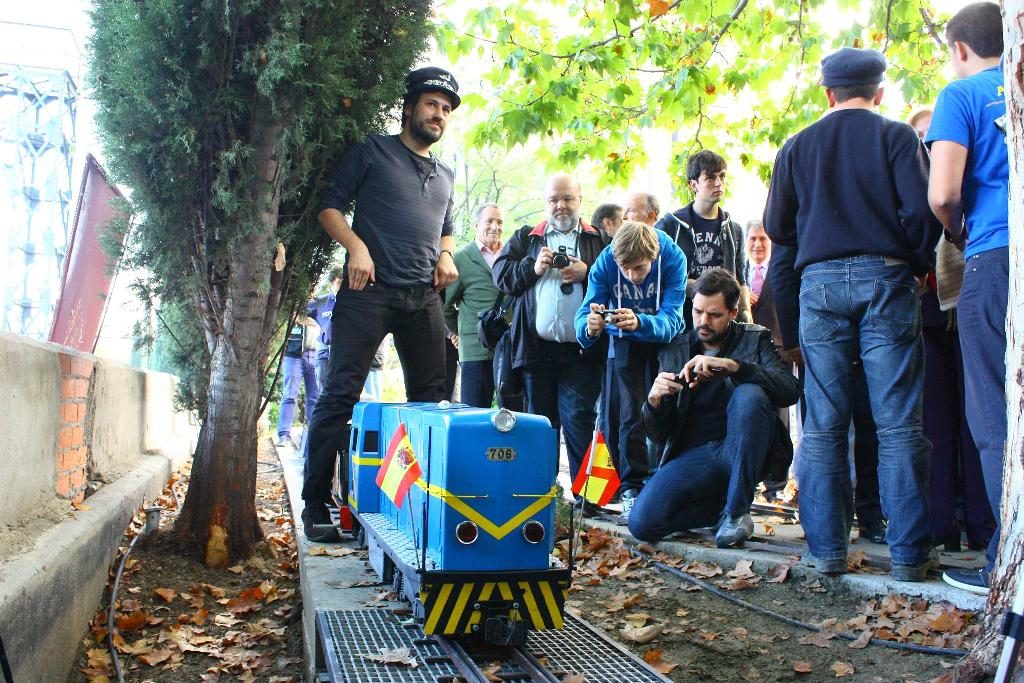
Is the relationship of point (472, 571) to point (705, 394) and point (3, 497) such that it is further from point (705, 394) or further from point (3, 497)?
point (705, 394)

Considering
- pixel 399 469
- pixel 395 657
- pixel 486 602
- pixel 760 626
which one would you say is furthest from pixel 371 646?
pixel 760 626

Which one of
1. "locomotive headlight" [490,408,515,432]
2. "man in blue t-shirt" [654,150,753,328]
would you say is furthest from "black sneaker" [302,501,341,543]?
"man in blue t-shirt" [654,150,753,328]

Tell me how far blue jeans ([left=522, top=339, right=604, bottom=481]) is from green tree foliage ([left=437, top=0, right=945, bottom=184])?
9.28 feet

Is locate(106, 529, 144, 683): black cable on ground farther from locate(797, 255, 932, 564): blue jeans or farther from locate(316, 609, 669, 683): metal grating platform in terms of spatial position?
locate(797, 255, 932, 564): blue jeans

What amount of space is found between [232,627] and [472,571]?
1.67m

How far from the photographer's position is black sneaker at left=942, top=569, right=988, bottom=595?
3.61 m

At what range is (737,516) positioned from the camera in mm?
4820

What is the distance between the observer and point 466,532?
130 inches

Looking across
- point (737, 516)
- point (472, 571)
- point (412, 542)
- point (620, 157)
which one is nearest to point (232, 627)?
point (412, 542)

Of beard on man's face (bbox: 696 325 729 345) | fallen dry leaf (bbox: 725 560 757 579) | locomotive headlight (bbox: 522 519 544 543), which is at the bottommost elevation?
fallen dry leaf (bbox: 725 560 757 579)

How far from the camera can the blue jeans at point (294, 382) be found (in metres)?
12.2

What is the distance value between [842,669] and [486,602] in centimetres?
137

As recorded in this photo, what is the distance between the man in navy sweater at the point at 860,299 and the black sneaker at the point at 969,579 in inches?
4.4

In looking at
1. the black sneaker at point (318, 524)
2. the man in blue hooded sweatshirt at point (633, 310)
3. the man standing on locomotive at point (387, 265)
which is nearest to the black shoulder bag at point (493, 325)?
the man in blue hooded sweatshirt at point (633, 310)
